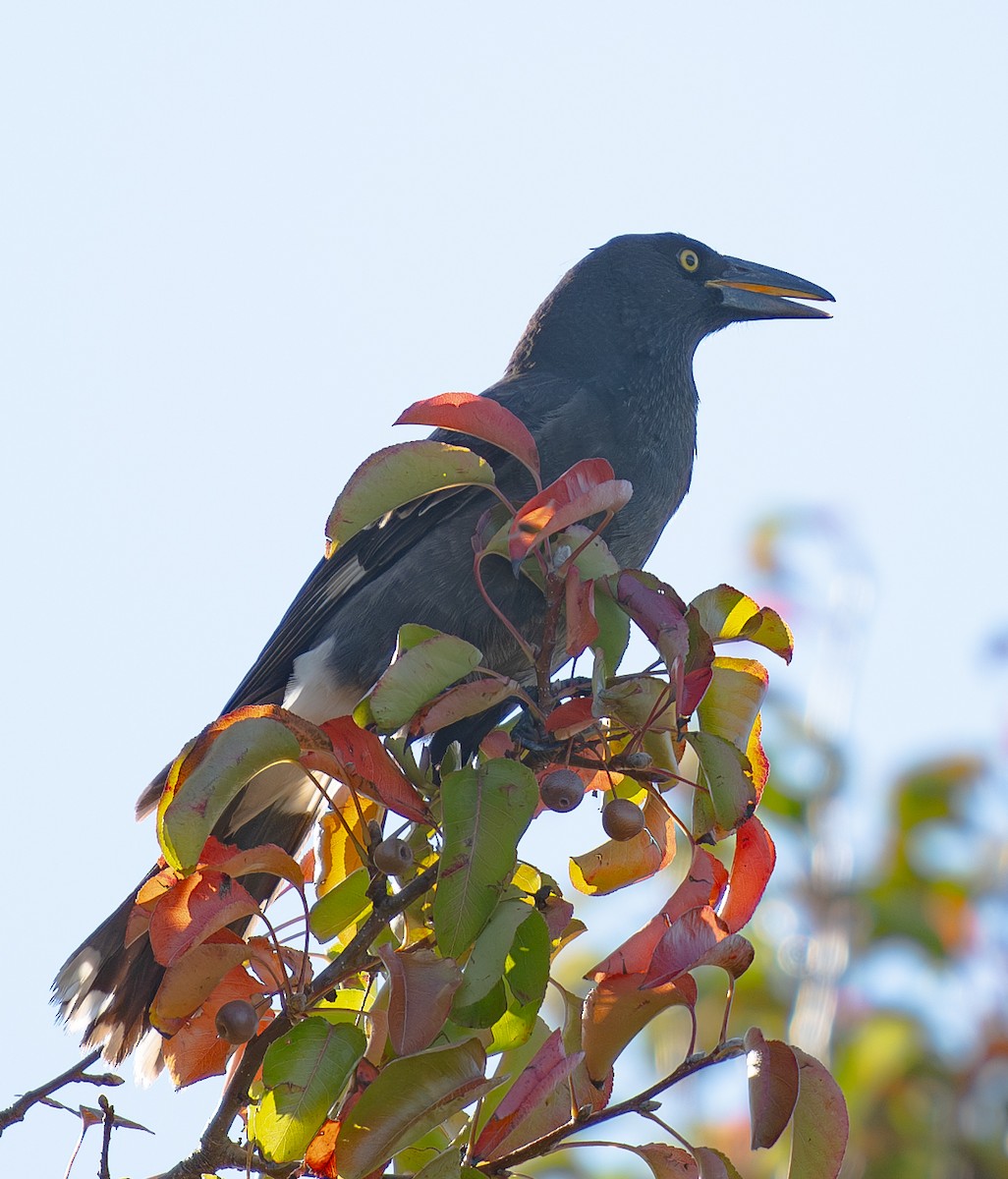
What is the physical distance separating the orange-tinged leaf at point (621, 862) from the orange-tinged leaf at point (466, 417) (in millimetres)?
625

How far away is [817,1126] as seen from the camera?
79.0 inches

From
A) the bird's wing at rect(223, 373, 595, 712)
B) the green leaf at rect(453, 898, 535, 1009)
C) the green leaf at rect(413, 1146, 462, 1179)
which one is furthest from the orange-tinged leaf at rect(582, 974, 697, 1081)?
the bird's wing at rect(223, 373, 595, 712)

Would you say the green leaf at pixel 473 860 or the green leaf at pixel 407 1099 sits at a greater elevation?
the green leaf at pixel 473 860

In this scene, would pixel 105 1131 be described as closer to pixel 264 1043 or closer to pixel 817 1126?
pixel 264 1043

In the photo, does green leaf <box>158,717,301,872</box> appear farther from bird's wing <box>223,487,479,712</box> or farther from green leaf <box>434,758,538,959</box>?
bird's wing <box>223,487,479,712</box>

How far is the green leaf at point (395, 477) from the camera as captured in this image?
7.39 feet

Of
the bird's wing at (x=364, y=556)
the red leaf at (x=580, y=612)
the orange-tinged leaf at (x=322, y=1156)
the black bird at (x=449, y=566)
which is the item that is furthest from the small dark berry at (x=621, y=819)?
the bird's wing at (x=364, y=556)

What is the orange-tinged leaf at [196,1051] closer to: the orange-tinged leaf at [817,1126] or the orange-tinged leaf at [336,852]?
the orange-tinged leaf at [336,852]

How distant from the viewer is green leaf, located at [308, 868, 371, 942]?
7.72ft

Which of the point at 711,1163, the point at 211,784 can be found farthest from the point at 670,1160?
the point at 211,784

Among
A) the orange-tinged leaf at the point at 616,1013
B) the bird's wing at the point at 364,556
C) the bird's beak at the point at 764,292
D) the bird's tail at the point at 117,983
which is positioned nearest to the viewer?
the orange-tinged leaf at the point at 616,1013

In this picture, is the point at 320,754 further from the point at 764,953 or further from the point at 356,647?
the point at 764,953

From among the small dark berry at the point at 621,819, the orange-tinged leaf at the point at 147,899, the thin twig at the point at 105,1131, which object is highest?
the small dark berry at the point at 621,819

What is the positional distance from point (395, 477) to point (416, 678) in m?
0.32
